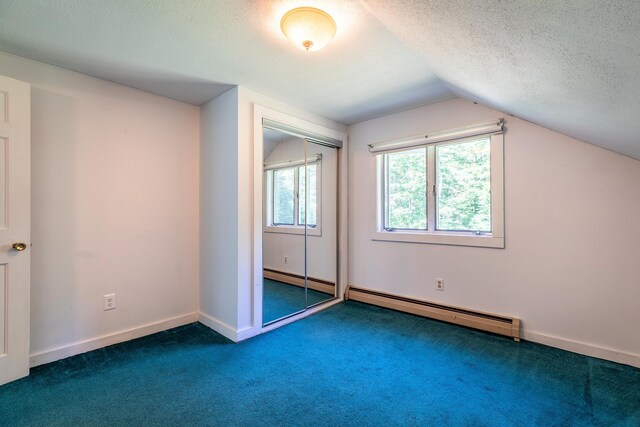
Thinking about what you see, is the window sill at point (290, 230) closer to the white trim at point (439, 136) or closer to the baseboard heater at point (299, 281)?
the baseboard heater at point (299, 281)

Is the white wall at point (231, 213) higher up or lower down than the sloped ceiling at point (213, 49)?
lower down

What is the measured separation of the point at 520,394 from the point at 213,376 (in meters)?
2.03

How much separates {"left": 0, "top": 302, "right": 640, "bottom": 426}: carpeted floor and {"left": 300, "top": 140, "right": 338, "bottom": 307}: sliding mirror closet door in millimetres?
997

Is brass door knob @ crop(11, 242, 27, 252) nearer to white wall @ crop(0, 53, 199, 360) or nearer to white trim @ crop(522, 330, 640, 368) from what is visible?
white wall @ crop(0, 53, 199, 360)

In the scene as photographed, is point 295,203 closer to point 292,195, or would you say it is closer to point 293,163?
point 292,195

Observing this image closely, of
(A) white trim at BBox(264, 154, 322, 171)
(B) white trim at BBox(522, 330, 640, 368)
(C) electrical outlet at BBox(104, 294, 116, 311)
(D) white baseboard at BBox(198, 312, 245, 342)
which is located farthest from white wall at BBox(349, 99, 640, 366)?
(C) electrical outlet at BBox(104, 294, 116, 311)

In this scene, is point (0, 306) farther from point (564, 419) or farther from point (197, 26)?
point (564, 419)

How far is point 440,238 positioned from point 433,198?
0.44m

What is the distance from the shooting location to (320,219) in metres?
3.65

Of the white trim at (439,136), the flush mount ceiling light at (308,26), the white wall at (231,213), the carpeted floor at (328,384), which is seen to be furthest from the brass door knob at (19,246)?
the white trim at (439,136)

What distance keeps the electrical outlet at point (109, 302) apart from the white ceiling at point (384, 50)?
1.87 m

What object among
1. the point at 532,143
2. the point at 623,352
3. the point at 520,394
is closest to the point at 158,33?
the point at 532,143

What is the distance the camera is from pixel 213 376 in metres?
2.02

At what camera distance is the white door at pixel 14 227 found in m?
1.89
